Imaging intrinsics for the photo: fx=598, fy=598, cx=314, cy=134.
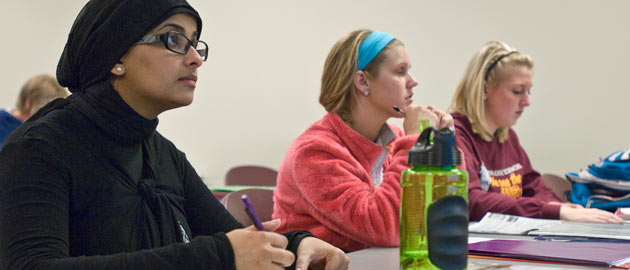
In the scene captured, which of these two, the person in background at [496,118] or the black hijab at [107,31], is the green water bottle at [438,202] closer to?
the black hijab at [107,31]

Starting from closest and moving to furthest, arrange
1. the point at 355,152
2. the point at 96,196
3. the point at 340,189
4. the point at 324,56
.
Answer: the point at 96,196, the point at 340,189, the point at 355,152, the point at 324,56

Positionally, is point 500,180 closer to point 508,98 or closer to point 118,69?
point 508,98

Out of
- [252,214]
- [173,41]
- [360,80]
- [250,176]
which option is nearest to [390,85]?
[360,80]

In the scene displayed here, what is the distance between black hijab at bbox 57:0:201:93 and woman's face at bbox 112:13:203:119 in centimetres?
2

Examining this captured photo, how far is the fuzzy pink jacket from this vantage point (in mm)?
1468

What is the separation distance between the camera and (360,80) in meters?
1.83

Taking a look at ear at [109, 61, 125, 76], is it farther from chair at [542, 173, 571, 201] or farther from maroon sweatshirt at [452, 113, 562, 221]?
chair at [542, 173, 571, 201]

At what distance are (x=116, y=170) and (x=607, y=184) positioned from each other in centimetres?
176

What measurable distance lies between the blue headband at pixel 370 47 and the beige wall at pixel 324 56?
1.88 meters

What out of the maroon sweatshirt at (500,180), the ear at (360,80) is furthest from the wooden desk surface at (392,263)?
the maroon sweatshirt at (500,180)

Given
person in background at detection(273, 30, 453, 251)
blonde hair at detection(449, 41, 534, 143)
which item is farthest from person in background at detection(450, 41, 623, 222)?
person in background at detection(273, 30, 453, 251)

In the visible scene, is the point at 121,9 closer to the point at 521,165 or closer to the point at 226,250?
the point at 226,250

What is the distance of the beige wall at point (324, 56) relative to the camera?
330cm

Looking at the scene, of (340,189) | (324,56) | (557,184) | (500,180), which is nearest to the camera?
(340,189)
